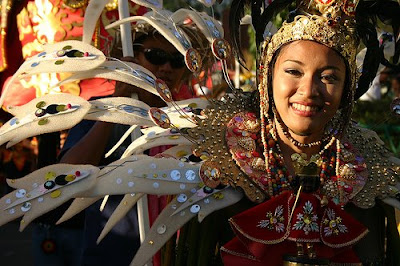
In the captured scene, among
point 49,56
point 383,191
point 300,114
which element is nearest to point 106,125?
point 49,56

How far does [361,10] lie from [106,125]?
3.76 feet

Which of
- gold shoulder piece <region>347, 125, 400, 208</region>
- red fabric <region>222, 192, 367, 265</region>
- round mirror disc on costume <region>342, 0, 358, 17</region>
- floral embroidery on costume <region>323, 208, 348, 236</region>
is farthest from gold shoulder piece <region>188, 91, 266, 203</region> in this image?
round mirror disc on costume <region>342, 0, 358, 17</region>

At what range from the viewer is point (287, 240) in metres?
2.17

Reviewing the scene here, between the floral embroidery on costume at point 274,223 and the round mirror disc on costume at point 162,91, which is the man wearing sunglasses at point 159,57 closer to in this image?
the round mirror disc on costume at point 162,91

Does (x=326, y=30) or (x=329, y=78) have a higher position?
(x=326, y=30)

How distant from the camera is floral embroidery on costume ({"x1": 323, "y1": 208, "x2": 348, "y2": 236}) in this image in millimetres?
2152

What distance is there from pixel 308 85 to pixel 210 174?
424 millimetres

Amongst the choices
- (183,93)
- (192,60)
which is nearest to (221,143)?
(192,60)

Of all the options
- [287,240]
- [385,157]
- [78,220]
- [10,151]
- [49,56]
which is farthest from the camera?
[10,151]

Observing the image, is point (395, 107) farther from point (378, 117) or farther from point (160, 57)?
point (378, 117)

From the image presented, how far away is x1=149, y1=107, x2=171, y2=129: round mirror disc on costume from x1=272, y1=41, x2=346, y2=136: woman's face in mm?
374

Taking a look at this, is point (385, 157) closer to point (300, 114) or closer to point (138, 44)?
point (300, 114)

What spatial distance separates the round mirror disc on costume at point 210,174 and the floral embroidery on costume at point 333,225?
37 centimetres

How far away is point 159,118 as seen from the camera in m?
2.37
